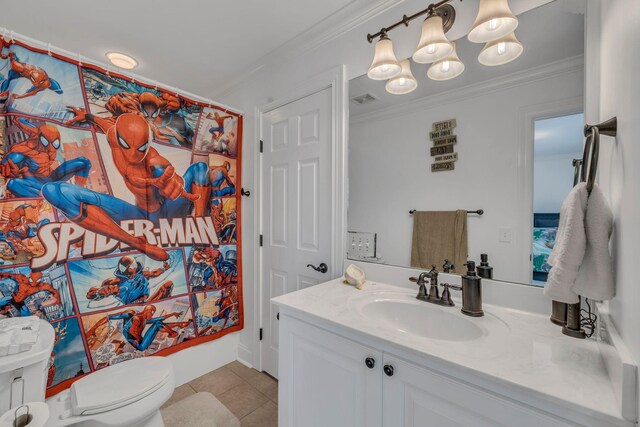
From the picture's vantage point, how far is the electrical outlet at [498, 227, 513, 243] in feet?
3.70

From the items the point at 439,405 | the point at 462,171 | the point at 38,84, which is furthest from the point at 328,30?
the point at 439,405

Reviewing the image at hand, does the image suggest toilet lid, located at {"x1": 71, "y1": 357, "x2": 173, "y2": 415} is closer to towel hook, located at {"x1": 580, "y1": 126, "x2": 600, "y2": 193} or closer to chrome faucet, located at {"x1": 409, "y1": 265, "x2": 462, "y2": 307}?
chrome faucet, located at {"x1": 409, "y1": 265, "x2": 462, "y2": 307}

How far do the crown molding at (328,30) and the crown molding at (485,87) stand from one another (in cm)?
54

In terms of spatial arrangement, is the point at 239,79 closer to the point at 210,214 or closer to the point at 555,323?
the point at 210,214

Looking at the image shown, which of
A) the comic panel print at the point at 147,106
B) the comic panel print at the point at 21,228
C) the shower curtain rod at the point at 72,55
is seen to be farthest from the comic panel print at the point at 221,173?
the comic panel print at the point at 21,228

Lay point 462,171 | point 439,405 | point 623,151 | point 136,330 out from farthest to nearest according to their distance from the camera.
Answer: point 136,330, point 462,171, point 439,405, point 623,151

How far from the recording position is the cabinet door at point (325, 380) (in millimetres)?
897

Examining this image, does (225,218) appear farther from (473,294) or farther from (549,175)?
(549,175)

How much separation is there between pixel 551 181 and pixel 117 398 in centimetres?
197

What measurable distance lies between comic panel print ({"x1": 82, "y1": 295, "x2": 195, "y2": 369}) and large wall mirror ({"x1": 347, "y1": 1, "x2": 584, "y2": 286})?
139cm

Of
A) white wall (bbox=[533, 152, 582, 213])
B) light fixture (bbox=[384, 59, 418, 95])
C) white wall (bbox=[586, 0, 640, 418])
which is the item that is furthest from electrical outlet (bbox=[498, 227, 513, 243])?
light fixture (bbox=[384, 59, 418, 95])

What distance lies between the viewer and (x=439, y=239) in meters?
1.30

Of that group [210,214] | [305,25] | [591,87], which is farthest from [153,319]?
[591,87]

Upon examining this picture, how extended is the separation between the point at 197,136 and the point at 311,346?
1.70 metres
